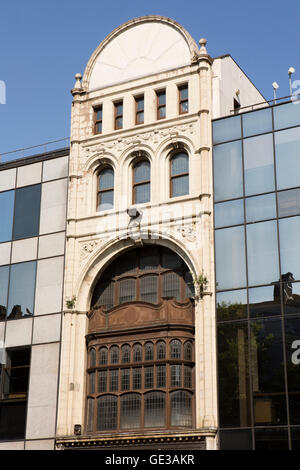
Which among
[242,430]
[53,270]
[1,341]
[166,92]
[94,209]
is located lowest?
[242,430]

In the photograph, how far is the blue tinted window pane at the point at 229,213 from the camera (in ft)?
109

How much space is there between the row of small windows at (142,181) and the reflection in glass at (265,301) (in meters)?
6.72

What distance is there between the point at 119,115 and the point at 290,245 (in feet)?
41.5

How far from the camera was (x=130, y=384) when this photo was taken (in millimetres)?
32562

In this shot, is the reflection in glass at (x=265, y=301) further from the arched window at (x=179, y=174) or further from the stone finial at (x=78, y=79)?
the stone finial at (x=78, y=79)

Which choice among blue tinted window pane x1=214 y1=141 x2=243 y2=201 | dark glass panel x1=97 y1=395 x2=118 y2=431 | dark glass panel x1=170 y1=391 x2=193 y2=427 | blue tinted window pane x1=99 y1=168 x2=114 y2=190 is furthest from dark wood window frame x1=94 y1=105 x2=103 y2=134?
dark glass panel x1=170 y1=391 x2=193 y2=427

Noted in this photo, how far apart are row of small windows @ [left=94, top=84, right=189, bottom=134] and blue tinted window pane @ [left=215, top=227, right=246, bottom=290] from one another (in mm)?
7536

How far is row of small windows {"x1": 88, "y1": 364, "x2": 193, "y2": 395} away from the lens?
31.7 meters

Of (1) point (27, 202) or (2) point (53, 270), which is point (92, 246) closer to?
(2) point (53, 270)

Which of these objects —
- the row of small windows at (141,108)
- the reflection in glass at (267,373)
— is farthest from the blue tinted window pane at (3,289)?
the reflection in glass at (267,373)

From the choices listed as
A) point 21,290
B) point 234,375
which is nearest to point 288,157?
point 234,375
